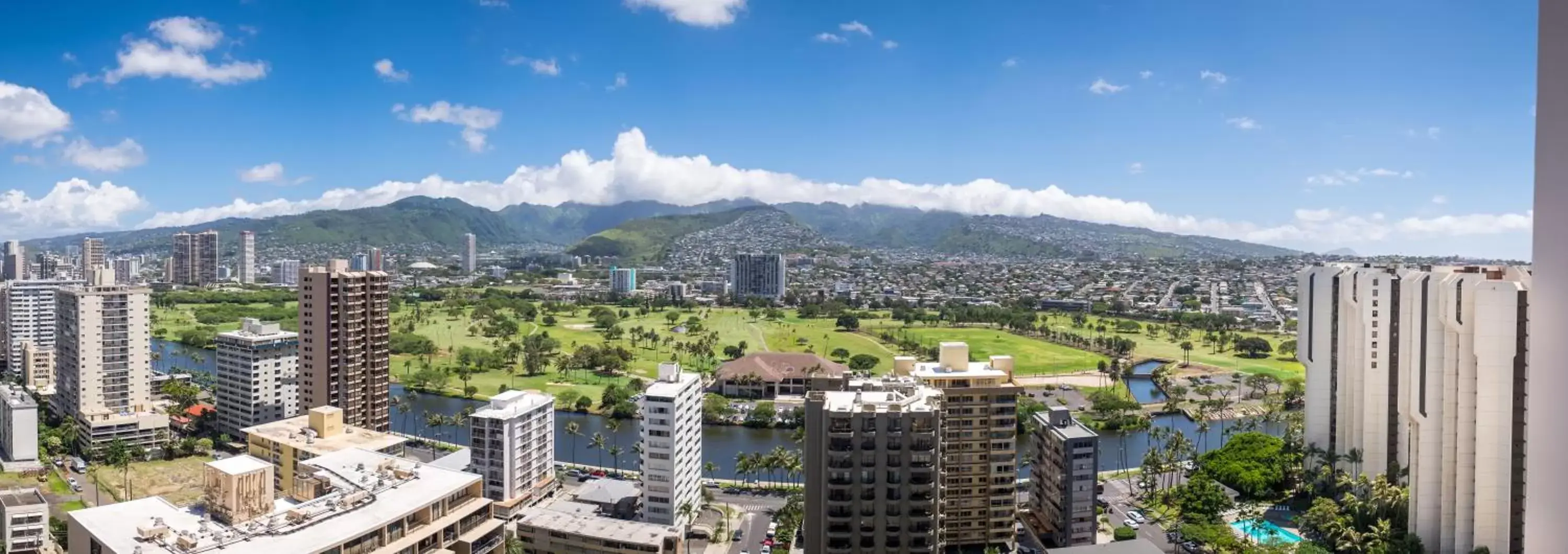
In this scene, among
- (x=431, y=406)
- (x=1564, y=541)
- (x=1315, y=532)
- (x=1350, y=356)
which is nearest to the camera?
(x=1564, y=541)

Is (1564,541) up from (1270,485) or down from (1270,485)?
up

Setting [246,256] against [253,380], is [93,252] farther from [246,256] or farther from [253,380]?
[253,380]

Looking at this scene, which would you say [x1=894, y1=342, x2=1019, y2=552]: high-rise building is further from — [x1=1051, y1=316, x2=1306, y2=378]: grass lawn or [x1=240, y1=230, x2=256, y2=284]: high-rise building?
[x1=240, y1=230, x2=256, y2=284]: high-rise building

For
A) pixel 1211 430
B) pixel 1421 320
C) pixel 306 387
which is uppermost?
pixel 1421 320

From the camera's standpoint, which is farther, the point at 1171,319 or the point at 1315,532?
the point at 1171,319

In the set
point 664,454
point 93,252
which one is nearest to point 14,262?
point 93,252

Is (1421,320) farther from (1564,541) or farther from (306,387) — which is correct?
(306,387)

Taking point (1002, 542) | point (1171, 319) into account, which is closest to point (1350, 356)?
point (1002, 542)

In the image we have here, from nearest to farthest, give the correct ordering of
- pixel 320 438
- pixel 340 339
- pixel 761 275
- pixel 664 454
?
pixel 320 438 → pixel 664 454 → pixel 340 339 → pixel 761 275
